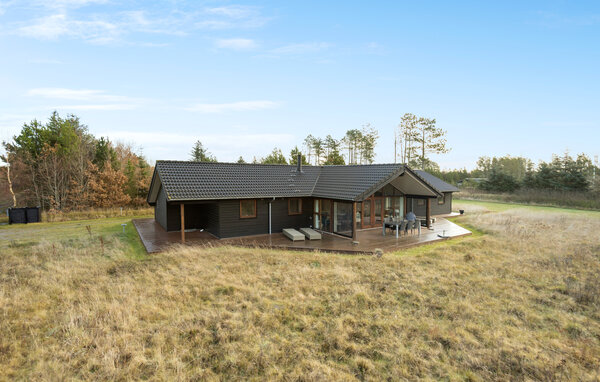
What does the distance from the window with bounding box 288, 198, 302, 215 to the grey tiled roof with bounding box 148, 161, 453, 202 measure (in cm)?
58

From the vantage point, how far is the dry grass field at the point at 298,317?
421 centimetres

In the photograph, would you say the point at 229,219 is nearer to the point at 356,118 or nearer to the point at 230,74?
the point at 230,74

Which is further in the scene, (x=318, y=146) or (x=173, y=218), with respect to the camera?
(x=318, y=146)

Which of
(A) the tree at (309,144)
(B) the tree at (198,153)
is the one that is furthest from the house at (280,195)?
(A) the tree at (309,144)

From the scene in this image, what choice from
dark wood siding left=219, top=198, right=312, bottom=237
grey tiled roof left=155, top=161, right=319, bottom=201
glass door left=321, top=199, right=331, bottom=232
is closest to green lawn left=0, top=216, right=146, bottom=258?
grey tiled roof left=155, top=161, right=319, bottom=201

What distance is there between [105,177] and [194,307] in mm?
23031

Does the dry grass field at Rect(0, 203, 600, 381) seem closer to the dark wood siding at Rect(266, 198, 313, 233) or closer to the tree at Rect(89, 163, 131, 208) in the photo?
the dark wood siding at Rect(266, 198, 313, 233)

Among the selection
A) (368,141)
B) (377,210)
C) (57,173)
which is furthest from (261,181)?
(368,141)

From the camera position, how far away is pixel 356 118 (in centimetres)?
→ 4184

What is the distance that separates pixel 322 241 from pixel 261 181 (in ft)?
14.6

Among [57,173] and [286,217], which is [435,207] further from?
[57,173]

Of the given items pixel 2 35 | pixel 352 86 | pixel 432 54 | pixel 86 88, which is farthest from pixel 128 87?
pixel 432 54

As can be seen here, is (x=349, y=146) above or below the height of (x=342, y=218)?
above

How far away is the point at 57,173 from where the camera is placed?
23219 millimetres
